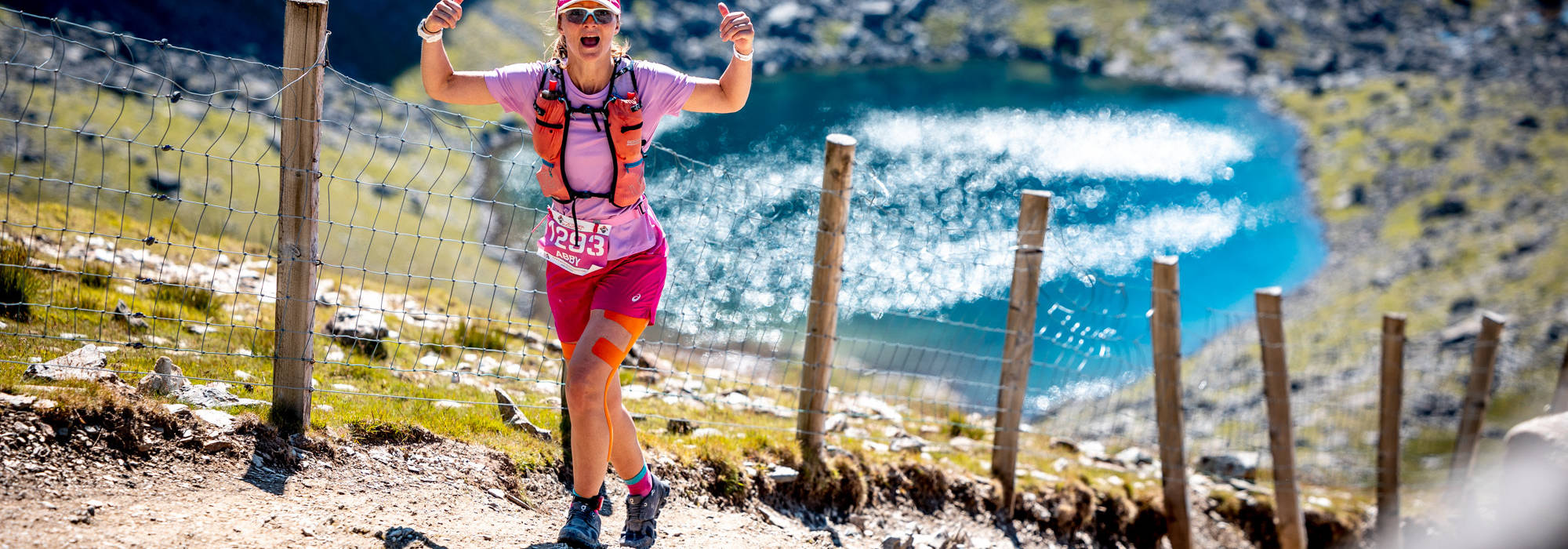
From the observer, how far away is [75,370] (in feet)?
18.2

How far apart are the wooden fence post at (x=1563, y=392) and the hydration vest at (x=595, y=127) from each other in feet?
29.9

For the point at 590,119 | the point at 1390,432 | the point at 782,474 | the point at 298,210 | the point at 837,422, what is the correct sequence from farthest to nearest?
the point at 1390,432, the point at 837,422, the point at 782,474, the point at 298,210, the point at 590,119

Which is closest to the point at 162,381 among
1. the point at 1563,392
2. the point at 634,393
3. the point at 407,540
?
the point at 407,540

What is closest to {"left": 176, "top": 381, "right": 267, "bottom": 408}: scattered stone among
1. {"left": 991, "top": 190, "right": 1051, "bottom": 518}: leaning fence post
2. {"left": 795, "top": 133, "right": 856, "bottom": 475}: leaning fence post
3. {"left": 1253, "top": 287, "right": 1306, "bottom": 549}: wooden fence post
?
{"left": 795, "top": 133, "right": 856, "bottom": 475}: leaning fence post

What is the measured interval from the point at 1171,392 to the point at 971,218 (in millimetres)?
8806

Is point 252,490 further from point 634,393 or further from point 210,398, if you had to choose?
point 634,393

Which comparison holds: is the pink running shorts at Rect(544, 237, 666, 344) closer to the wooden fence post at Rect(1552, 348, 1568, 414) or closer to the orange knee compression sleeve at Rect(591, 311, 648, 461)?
the orange knee compression sleeve at Rect(591, 311, 648, 461)

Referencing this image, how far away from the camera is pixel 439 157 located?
3105cm

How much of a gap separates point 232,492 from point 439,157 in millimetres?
27371

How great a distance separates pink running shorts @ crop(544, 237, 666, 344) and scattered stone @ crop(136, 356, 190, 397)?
231cm

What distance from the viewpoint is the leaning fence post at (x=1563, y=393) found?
9.51 meters

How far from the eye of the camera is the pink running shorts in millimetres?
4660

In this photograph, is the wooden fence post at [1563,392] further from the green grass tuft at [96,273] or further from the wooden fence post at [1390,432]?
the green grass tuft at [96,273]

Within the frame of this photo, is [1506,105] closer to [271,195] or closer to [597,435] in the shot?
[271,195]
